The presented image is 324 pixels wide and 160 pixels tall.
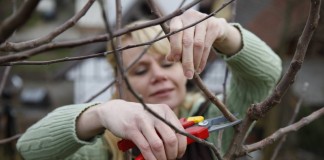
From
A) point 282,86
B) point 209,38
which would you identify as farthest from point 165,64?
point 282,86

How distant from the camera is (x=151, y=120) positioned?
934 mm

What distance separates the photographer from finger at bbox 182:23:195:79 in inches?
37.7

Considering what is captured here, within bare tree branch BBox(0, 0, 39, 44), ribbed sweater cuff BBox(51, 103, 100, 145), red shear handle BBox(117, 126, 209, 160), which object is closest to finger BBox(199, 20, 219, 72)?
red shear handle BBox(117, 126, 209, 160)

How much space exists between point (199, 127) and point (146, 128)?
146 millimetres

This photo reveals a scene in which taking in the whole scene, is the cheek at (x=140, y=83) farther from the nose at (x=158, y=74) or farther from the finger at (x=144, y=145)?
the finger at (x=144, y=145)

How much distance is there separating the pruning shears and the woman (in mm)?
38

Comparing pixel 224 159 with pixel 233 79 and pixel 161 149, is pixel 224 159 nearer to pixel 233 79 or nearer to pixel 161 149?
pixel 161 149

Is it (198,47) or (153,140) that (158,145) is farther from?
(198,47)

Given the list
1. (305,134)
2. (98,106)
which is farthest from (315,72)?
(98,106)

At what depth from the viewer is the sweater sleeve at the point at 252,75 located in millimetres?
1425

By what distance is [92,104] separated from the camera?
1.16 metres

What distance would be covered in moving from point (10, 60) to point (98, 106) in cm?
35

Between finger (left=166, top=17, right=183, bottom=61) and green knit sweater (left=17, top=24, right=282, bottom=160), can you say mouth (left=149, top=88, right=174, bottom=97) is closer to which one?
green knit sweater (left=17, top=24, right=282, bottom=160)

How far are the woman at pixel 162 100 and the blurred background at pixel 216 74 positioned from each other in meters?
0.13
